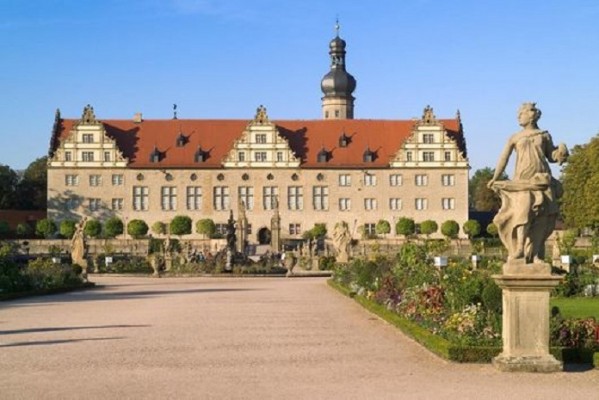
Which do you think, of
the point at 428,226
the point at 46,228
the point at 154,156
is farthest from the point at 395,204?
the point at 46,228

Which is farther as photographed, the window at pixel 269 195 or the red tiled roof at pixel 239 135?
the red tiled roof at pixel 239 135

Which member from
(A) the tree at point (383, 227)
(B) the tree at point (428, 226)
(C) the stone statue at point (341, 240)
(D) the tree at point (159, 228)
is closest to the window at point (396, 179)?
(A) the tree at point (383, 227)

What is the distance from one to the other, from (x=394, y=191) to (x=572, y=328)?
1877 inches

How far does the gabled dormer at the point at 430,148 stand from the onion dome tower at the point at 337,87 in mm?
11954

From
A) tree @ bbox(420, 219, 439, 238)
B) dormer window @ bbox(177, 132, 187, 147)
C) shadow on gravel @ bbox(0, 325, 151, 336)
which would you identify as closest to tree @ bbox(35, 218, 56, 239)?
dormer window @ bbox(177, 132, 187, 147)

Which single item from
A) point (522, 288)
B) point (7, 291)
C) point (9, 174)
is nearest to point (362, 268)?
point (7, 291)

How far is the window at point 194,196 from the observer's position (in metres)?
58.2

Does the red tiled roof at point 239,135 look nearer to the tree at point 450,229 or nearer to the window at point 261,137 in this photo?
the window at point 261,137

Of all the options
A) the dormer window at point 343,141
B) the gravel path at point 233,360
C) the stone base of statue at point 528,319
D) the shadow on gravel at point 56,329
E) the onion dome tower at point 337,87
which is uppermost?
the onion dome tower at point 337,87

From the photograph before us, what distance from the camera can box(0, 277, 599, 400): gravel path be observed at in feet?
27.3

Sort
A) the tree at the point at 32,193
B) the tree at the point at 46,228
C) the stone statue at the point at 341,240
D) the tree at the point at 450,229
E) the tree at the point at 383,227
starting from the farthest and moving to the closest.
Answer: the tree at the point at 32,193 < the tree at the point at 383,227 < the tree at the point at 450,229 < the tree at the point at 46,228 < the stone statue at the point at 341,240

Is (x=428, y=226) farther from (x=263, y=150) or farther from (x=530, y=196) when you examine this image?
(x=530, y=196)

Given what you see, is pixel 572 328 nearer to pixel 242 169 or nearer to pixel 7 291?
pixel 7 291

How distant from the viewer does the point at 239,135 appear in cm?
5950
